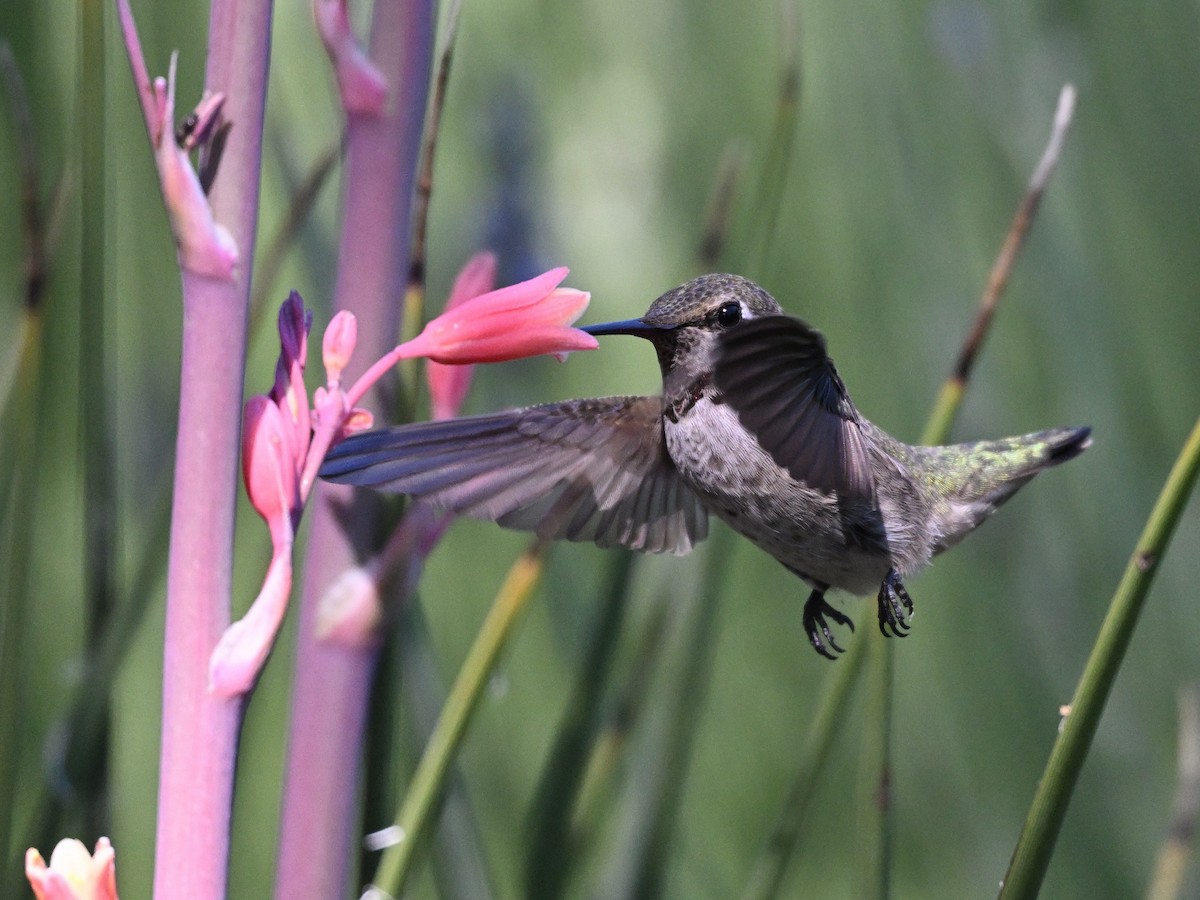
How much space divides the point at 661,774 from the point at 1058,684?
78 centimetres

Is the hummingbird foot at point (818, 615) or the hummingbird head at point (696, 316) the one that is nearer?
the hummingbird head at point (696, 316)

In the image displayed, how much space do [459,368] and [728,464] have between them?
15 cm

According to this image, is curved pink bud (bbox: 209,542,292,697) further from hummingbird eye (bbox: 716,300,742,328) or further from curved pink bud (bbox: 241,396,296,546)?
hummingbird eye (bbox: 716,300,742,328)

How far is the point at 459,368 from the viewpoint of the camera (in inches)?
23.9

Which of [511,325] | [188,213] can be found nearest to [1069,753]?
[511,325]

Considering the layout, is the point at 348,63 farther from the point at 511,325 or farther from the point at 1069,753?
the point at 1069,753

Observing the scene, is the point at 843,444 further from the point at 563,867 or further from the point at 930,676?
the point at 930,676

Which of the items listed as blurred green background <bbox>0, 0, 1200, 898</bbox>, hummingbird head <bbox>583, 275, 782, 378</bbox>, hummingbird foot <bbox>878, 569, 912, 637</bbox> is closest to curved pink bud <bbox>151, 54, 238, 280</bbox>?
hummingbird head <bbox>583, 275, 782, 378</bbox>

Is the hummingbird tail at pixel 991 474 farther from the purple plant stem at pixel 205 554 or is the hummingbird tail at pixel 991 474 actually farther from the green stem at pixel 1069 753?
the purple plant stem at pixel 205 554

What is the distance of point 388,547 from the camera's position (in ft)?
1.76

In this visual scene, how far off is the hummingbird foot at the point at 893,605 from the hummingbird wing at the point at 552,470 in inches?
4.9

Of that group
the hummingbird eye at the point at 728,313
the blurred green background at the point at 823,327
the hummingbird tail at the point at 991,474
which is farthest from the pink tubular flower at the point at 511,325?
the blurred green background at the point at 823,327

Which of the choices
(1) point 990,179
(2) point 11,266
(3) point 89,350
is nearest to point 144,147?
(2) point 11,266

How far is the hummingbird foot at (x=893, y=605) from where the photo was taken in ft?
2.00
